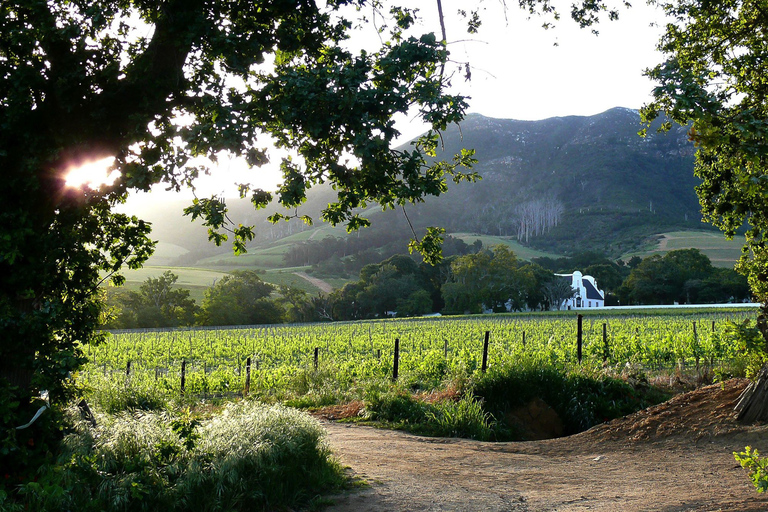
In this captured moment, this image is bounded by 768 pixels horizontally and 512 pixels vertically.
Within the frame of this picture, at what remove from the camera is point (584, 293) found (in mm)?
85500

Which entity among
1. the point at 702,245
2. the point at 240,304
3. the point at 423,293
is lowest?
the point at 240,304

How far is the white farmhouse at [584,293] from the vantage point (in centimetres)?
8375

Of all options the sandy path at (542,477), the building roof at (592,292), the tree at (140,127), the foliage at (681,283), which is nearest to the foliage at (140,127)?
the tree at (140,127)

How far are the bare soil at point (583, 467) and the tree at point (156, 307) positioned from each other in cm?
6159

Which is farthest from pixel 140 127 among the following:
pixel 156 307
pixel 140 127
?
pixel 156 307

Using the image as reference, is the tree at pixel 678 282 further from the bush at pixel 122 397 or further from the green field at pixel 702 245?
the bush at pixel 122 397

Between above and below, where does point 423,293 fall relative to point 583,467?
above

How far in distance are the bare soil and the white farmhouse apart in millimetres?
78156

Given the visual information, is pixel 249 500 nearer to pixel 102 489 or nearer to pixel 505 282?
pixel 102 489

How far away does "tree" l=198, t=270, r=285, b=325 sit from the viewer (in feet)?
220

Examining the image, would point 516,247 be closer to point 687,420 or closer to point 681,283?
point 681,283

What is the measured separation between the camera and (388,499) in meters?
5.72

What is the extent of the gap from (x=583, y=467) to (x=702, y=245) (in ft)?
430

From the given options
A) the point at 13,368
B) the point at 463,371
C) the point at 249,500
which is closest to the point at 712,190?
the point at 463,371
